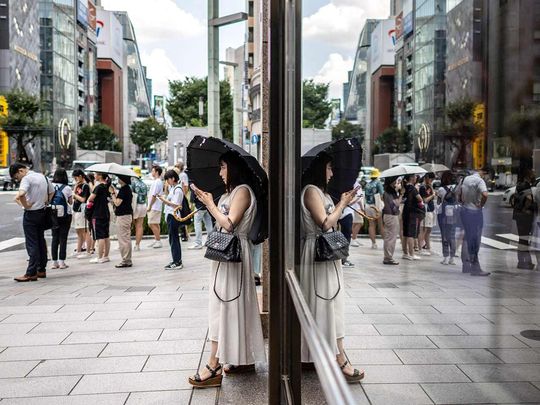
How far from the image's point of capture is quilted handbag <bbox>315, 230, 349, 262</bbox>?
269 cm

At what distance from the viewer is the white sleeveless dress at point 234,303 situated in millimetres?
3930

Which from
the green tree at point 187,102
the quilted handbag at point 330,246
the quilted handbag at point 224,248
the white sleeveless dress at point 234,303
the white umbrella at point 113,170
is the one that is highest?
the green tree at point 187,102

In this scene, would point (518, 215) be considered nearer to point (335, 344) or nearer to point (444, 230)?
point (444, 230)

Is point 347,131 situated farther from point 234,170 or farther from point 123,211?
point 123,211

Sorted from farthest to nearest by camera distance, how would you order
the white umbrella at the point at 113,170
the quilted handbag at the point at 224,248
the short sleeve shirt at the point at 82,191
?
the short sleeve shirt at the point at 82,191
the white umbrella at the point at 113,170
the quilted handbag at the point at 224,248

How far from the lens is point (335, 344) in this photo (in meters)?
1.94

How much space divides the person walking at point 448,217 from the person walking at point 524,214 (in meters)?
0.22

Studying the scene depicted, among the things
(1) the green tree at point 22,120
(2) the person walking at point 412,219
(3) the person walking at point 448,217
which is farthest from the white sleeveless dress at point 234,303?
(1) the green tree at point 22,120

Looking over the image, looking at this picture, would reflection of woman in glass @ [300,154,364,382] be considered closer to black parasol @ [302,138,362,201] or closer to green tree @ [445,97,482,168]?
black parasol @ [302,138,362,201]

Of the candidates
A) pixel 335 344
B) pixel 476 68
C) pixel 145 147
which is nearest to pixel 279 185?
pixel 335 344

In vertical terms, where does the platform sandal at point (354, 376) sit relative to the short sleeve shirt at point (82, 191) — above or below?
below

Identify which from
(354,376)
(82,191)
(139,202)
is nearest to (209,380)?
(354,376)

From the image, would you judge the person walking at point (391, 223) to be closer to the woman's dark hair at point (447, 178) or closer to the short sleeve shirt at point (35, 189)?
the woman's dark hair at point (447, 178)

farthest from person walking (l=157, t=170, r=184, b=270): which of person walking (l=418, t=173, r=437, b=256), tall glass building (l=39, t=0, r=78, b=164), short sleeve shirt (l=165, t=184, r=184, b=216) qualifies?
tall glass building (l=39, t=0, r=78, b=164)
